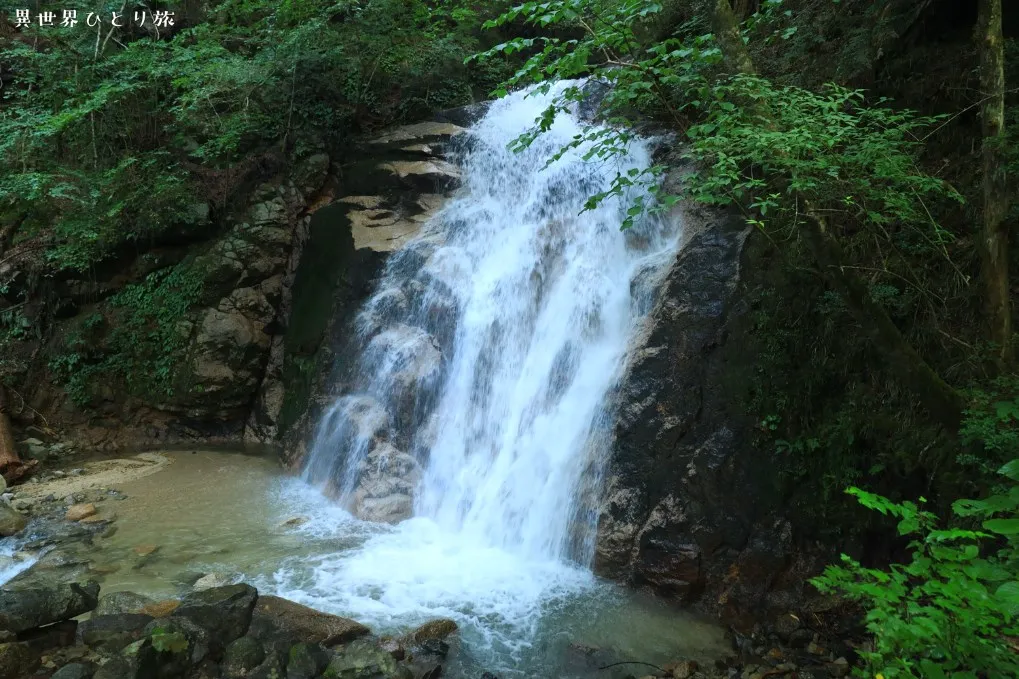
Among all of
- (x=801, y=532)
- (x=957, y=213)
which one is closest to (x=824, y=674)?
(x=801, y=532)

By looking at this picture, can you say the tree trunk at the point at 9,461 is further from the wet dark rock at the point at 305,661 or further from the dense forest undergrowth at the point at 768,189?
the wet dark rock at the point at 305,661

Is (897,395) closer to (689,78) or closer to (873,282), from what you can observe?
(873,282)

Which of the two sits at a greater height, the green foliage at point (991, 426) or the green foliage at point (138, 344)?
the green foliage at point (991, 426)

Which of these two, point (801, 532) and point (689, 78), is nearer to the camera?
point (689, 78)

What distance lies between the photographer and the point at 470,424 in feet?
26.0

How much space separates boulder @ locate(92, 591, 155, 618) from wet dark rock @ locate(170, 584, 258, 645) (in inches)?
12.8

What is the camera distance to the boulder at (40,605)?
13.6 feet

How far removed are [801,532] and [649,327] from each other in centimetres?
246

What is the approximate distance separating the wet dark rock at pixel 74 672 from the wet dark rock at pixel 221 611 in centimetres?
66

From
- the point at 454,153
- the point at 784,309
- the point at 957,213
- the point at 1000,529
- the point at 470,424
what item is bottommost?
the point at 470,424

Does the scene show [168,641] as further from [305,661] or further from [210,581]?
[210,581]

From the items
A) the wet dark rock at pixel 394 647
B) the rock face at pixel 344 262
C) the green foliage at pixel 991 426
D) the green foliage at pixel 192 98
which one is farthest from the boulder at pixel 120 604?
the green foliage at pixel 192 98

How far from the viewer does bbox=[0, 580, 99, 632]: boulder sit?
13.6 feet

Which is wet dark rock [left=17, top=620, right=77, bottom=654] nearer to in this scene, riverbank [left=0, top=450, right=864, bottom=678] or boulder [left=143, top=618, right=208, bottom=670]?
riverbank [left=0, top=450, right=864, bottom=678]
